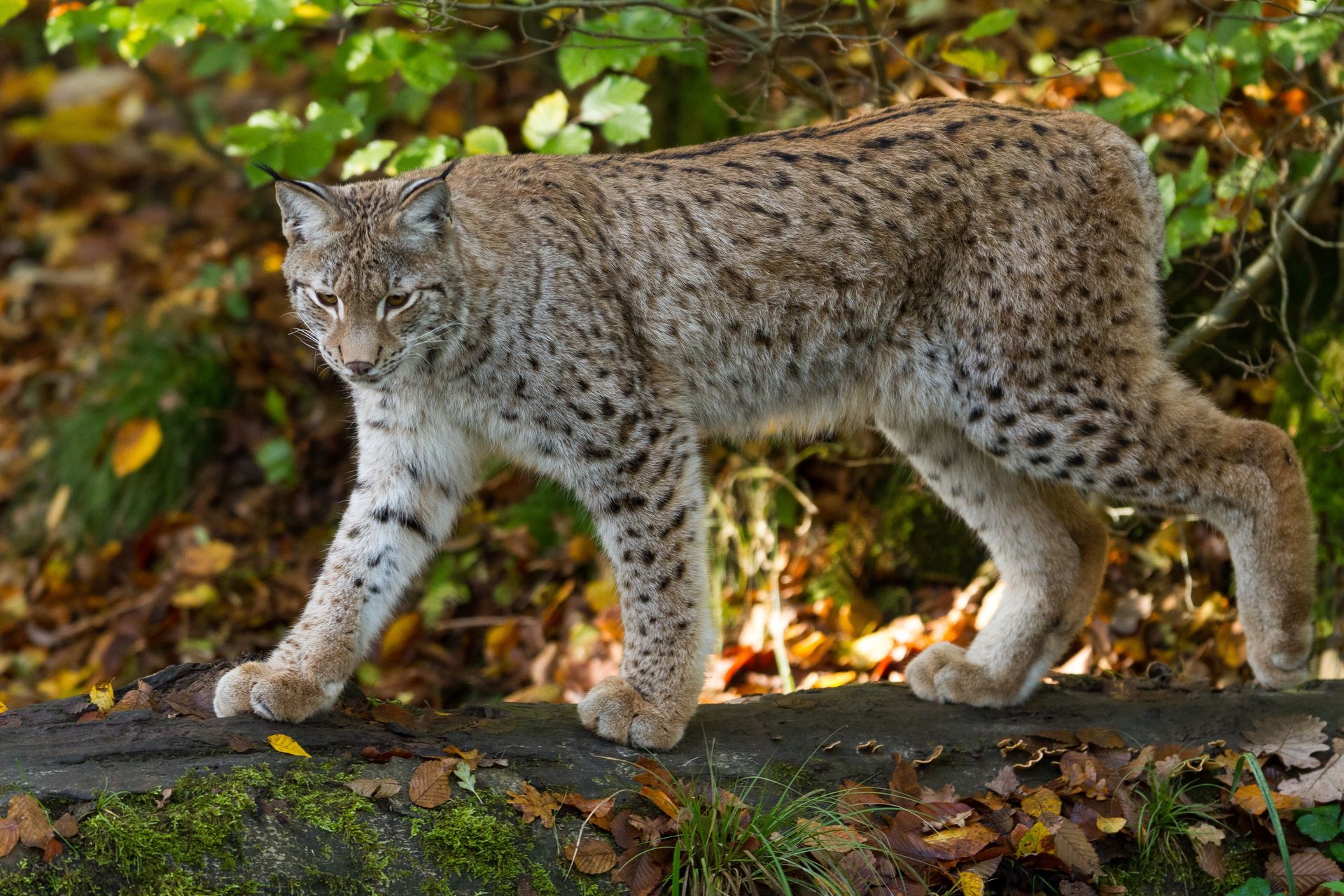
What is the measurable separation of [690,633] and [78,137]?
10.2 metres

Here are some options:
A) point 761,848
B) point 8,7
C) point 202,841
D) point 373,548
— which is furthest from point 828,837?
point 8,7

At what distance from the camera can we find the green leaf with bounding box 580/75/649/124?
482 centimetres

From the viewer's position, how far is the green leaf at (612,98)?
190 inches

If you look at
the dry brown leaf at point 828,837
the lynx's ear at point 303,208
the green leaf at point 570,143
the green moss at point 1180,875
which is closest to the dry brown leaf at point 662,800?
the dry brown leaf at point 828,837

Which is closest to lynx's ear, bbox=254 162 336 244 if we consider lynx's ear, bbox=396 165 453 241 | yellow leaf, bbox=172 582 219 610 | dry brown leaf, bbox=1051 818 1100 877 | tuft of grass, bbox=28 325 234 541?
lynx's ear, bbox=396 165 453 241

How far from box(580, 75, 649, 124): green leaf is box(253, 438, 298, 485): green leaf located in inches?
143

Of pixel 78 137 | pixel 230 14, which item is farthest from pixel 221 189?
pixel 230 14

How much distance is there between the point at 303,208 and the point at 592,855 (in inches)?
79.3

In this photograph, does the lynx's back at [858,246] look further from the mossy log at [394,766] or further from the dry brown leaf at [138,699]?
the dry brown leaf at [138,699]

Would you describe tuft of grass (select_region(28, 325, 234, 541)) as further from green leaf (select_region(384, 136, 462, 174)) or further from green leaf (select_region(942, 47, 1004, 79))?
green leaf (select_region(942, 47, 1004, 79))

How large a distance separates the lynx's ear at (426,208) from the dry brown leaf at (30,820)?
5.99 feet

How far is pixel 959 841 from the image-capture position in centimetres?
361

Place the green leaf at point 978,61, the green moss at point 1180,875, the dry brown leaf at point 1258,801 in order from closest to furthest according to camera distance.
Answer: the green moss at point 1180,875
the dry brown leaf at point 1258,801
the green leaf at point 978,61

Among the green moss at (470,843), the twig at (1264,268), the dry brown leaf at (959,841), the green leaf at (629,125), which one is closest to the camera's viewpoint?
the green moss at (470,843)
